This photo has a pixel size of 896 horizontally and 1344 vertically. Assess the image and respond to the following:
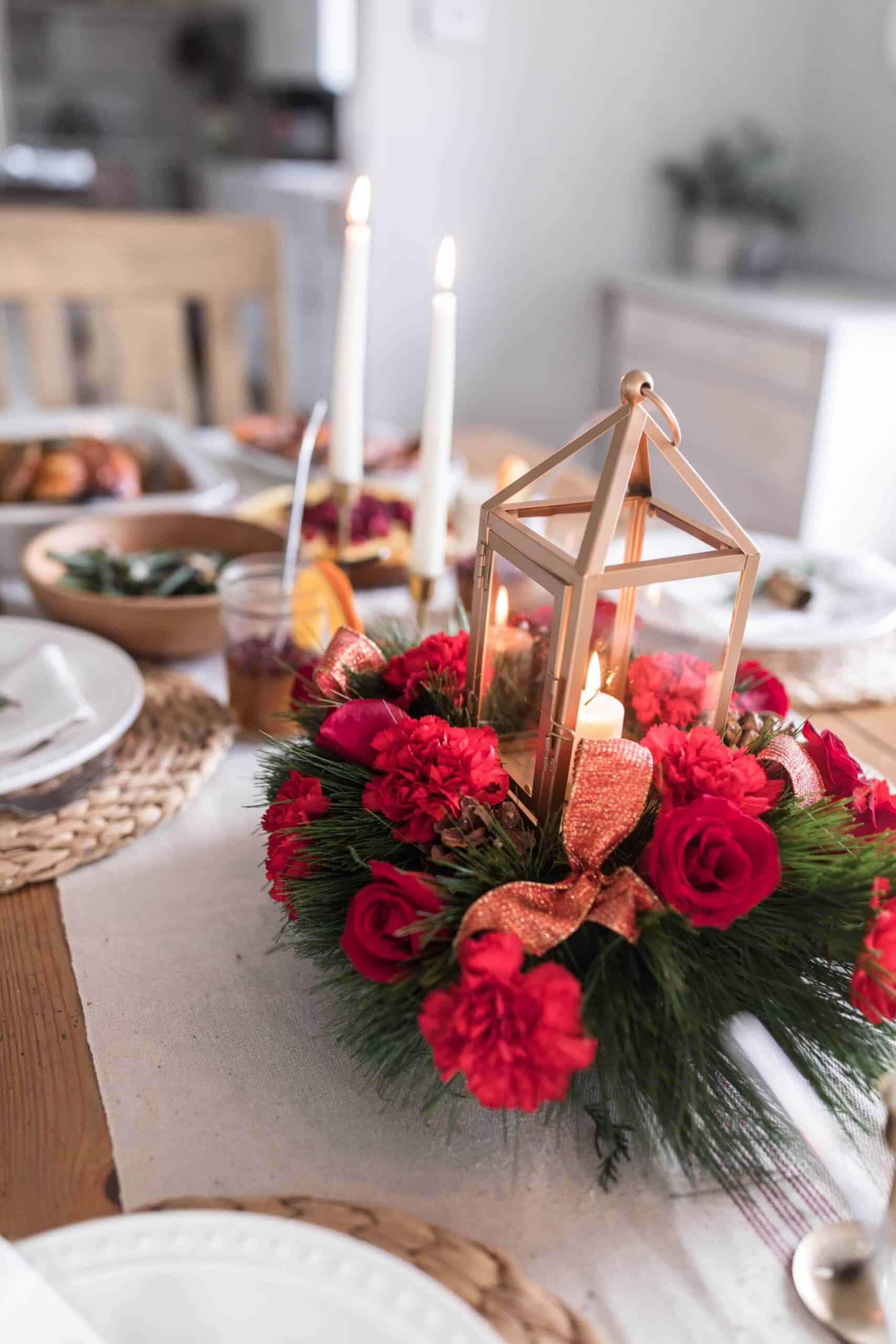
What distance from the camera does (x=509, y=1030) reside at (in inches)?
15.8

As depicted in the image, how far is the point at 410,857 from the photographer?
1.67 feet

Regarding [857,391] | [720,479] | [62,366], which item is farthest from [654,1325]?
[720,479]

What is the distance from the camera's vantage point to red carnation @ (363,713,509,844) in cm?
49

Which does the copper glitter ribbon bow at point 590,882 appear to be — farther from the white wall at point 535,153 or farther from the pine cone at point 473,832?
the white wall at point 535,153

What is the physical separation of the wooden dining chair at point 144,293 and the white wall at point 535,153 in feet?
3.07

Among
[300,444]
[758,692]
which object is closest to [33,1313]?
[758,692]

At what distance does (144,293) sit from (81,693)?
4.36 ft

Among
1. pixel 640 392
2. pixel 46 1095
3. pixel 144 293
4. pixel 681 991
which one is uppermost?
pixel 640 392

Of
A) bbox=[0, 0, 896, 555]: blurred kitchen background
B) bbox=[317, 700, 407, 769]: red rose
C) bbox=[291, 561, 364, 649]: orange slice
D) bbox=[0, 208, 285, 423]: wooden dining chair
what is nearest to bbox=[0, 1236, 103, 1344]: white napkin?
bbox=[317, 700, 407, 769]: red rose

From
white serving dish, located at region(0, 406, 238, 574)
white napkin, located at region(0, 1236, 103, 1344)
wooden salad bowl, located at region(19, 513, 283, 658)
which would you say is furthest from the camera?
white serving dish, located at region(0, 406, 238, 574)

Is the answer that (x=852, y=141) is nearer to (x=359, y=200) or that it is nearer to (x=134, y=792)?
(x=359, y=200)

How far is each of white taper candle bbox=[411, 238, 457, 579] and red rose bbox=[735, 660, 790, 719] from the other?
23 cm

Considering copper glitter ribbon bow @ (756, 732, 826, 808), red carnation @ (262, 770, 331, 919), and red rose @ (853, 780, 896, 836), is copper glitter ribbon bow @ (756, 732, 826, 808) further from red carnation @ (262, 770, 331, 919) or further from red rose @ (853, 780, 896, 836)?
red carnation @ (262, 770, 331, 919)

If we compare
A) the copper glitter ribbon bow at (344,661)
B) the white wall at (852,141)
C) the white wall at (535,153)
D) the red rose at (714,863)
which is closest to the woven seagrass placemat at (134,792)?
the copper glitter ribbon bow at (344,661)
